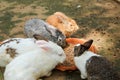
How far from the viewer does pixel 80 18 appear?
251 inches

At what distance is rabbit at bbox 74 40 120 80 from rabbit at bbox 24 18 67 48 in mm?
545

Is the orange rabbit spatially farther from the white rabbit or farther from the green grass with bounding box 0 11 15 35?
the green grass with bounding box 0 11 15 35

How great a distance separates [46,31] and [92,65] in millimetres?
1311

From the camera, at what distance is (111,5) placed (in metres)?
6.68

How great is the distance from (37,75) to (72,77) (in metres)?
0.55

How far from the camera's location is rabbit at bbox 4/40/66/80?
443cm

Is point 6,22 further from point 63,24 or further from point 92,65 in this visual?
point 92,65

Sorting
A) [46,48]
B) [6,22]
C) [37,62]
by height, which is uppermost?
[46,48]

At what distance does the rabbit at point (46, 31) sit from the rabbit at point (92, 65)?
1.79 ft

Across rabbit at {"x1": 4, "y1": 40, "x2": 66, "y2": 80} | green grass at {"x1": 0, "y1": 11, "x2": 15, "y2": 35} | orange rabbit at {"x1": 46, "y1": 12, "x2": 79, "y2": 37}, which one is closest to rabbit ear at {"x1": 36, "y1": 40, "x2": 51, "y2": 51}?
rabbit at {"x1": 4, "y1": 40, "x2": 66, "y2": 80}

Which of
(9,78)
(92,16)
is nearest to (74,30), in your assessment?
(92,16)

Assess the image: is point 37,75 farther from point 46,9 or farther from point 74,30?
point 46,9

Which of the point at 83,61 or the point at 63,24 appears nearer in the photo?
the point at 83,61

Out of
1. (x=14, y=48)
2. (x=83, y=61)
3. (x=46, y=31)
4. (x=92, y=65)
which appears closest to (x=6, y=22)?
(x=46, y=31)
